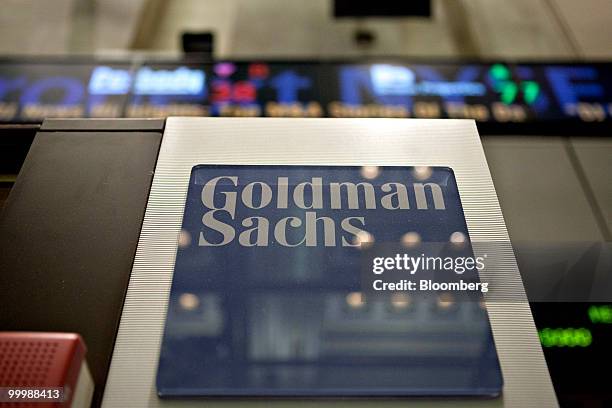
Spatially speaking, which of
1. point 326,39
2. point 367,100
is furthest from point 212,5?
point 367,100

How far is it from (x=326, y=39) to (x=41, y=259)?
272cm

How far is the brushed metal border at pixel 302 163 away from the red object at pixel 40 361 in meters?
0.06

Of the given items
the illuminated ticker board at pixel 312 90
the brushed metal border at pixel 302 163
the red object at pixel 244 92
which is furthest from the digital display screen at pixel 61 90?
the brushed metal border at pixel 302 163

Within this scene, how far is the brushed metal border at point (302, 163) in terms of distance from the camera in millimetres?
607

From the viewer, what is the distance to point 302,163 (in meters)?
0.82

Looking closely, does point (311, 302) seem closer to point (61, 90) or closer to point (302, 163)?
point (302, 163)

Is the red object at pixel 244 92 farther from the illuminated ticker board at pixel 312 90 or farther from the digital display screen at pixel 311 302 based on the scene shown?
the digital display screen at pixel 311 302

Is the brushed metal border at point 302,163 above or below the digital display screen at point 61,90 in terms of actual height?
below

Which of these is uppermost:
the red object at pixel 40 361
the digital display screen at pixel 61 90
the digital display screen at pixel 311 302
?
the digital display screen at pixel 61 90

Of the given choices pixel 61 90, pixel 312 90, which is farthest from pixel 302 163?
pixel 61 90

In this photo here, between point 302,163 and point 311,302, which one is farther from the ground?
point 302,163

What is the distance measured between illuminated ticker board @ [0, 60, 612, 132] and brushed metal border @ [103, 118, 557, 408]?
3.79ft

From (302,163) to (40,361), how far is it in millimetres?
420

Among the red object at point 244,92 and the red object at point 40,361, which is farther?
the red object at point 244,92
